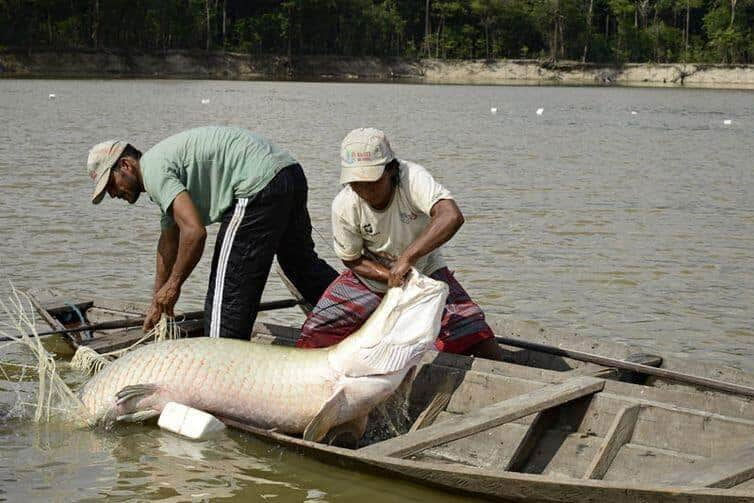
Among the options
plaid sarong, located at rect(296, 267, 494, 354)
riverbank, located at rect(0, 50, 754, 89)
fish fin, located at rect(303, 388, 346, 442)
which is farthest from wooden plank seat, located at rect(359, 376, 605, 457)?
riverbank, located at rect(0, 50, 754, 89)

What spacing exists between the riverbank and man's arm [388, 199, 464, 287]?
73773 mm

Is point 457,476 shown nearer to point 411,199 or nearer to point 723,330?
point 411,199

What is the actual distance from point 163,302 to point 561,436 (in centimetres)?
234

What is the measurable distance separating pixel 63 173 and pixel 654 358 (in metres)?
13.8

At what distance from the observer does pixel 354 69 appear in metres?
93.2

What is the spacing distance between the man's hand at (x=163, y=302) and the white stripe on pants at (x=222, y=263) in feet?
0.72

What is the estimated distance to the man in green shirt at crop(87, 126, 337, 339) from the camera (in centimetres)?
622

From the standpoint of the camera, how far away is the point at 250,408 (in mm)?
5934

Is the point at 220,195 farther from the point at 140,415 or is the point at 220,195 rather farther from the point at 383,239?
the point at 140,415

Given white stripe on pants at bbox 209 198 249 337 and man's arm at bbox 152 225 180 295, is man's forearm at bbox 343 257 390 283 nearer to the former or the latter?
white stripe on pants at bbox 209 198 249 337

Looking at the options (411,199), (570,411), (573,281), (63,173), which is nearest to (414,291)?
(411,199)

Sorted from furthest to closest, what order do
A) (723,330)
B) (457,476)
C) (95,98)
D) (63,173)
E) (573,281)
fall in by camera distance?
(95,98) < (63,173) < (573,281) < (723,330) < (457,476)

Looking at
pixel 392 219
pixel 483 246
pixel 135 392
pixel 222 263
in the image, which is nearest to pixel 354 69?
pixel 483 246

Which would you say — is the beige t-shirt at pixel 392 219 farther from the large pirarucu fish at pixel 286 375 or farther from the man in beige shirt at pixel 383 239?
the large pirarucu fish at pixel 286 375
